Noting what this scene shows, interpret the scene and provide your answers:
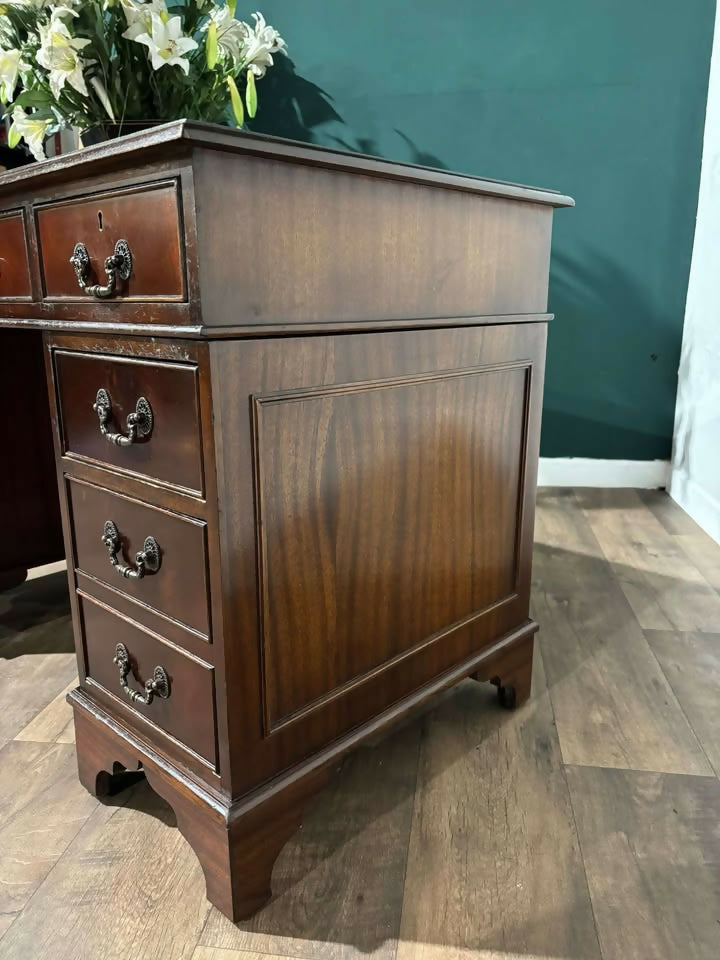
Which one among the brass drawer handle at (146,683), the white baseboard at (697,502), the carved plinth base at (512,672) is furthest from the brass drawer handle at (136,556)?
the white baseboard at (697,502)

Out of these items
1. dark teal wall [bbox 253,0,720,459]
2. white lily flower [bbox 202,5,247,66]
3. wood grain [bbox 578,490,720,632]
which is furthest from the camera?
dark teal wall [bbox 253,0,720,459]

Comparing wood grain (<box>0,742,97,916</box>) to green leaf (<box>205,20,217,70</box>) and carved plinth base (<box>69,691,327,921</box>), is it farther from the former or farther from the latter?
green leaf (<box>205,20,217,70</box>)

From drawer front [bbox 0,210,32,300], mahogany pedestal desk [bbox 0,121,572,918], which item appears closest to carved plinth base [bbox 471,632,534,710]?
mahogany pedestal desk [bbox 0,121,572,918]

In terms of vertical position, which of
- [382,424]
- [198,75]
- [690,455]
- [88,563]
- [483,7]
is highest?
[483,7]

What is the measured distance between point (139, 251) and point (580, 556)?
1592mm

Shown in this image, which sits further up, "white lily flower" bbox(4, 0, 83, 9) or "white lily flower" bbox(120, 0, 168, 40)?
"white lily flower" bbox(4, 0, 83, 9)

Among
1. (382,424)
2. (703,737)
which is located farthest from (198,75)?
(703,737)

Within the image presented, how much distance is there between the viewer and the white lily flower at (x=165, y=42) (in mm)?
988

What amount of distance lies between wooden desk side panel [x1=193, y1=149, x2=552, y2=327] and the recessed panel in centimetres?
10

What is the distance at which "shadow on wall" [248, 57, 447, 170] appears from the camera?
254cm

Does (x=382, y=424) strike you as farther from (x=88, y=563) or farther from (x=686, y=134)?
(x=686, y=134)

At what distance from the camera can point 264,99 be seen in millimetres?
2570

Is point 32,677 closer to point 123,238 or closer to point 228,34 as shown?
point 123,238

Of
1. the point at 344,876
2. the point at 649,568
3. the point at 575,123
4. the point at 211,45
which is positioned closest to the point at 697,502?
the point at 649,568
